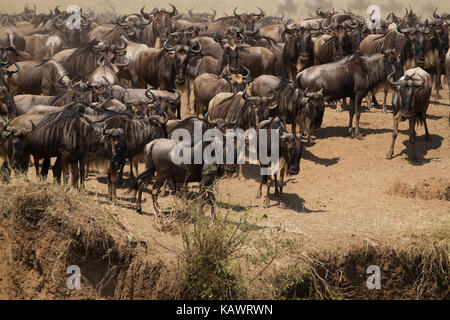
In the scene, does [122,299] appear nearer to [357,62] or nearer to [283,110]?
[283,110]

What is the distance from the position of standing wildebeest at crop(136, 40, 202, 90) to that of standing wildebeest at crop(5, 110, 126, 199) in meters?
5.52

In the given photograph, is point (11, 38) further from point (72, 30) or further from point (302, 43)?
point (302, 43)

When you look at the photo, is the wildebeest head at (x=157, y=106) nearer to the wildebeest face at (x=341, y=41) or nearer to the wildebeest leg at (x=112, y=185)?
the wildebeest leg at (x=112, y=185)

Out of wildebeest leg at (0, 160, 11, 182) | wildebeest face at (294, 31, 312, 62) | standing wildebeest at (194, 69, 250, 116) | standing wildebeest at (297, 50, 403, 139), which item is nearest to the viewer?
wildebeest leg at (0, 160, 11, 182)

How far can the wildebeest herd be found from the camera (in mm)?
11086

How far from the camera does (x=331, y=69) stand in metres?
15.8

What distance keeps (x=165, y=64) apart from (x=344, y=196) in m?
6.25

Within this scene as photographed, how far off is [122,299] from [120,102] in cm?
545

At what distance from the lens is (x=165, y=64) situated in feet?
55.7

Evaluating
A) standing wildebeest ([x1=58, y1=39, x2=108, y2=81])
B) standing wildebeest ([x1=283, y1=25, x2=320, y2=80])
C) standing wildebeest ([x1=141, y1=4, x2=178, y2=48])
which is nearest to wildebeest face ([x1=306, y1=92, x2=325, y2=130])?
standing wildebeest ([x1=283, y1=25, x2=320, y2=80])

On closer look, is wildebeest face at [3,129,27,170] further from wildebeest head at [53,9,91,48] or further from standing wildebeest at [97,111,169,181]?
wildebeest head at [53,9,91,48]

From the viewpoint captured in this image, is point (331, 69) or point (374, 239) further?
point (331, 69)
